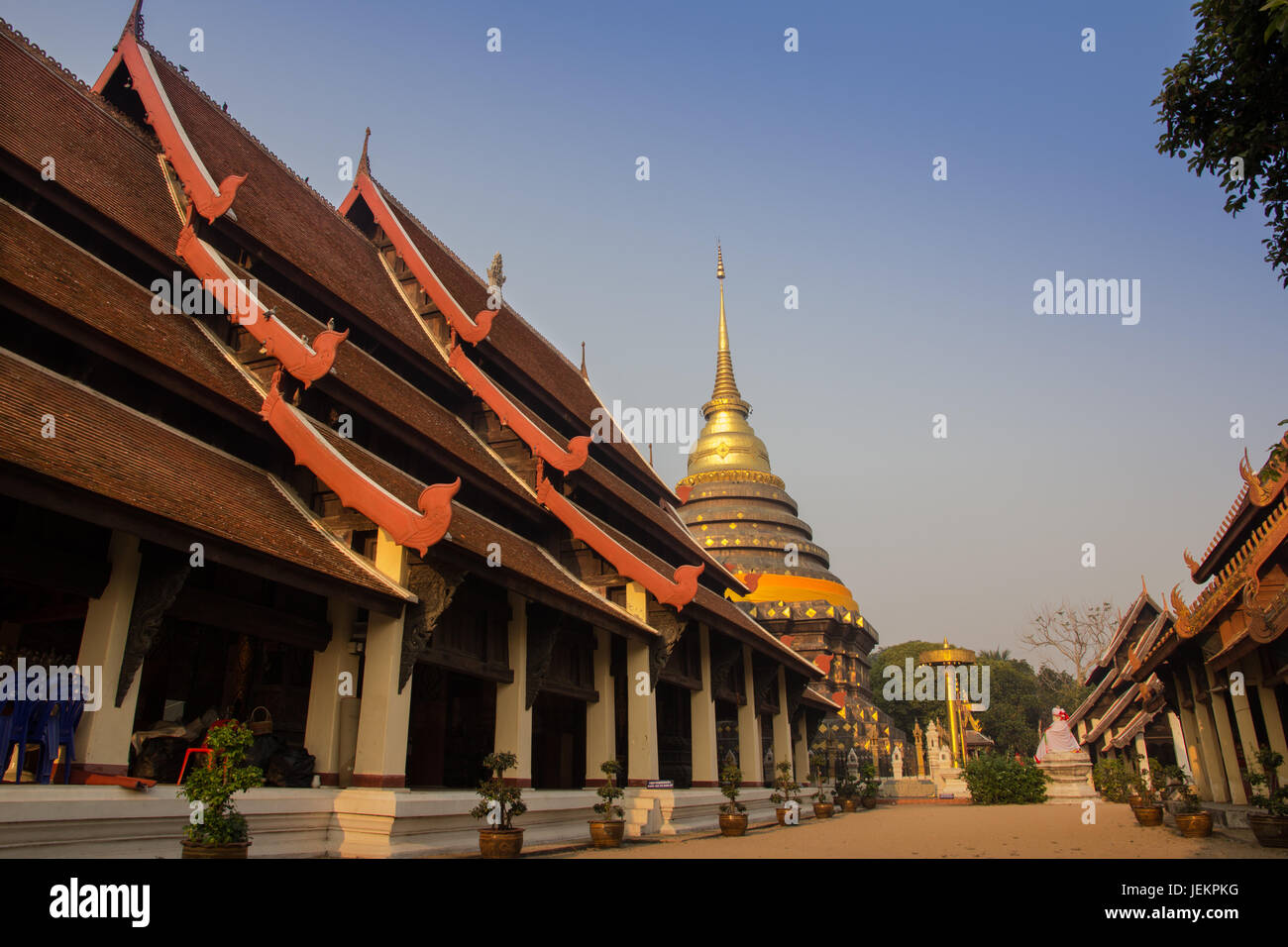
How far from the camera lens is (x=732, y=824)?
50.1 feet

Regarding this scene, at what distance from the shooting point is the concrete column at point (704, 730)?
57.2ft

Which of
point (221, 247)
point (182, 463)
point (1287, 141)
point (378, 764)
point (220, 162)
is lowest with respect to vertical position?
point (378, 764)

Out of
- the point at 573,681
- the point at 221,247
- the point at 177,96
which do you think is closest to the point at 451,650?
the point at 573,681

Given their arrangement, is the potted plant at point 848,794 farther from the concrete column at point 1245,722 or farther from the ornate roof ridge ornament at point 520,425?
the ornate roof ridge ornament at point 520,425

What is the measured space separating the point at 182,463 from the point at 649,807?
30.1 feet

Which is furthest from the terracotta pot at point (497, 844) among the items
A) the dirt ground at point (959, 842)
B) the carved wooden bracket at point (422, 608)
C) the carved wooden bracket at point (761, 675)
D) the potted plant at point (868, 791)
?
the potted plant at point (868, 791)

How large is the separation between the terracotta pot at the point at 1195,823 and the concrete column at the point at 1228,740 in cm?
261

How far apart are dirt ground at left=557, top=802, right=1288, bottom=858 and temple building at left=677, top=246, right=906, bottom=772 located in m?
14.6

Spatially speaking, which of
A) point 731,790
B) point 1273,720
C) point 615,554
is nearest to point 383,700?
point 615,554

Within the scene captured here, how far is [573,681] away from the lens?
14.5 m

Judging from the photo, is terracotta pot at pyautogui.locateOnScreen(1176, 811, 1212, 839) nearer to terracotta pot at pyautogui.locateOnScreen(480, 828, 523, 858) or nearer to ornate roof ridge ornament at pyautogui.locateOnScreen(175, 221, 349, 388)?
terracotta pot at pyautogui.locateOnScreen(480, 828, 523, 858)
